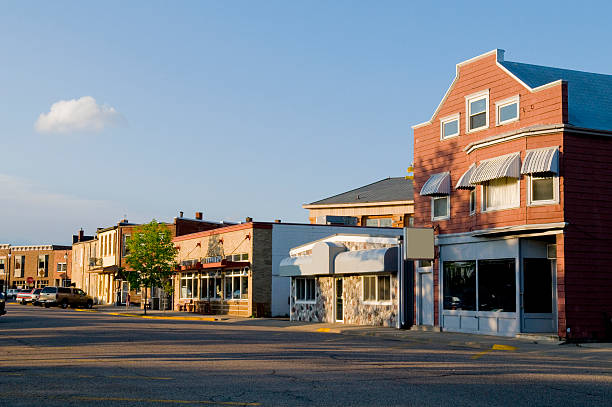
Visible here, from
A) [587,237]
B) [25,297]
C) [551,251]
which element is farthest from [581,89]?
[25,297]

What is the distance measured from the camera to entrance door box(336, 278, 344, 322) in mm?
37469

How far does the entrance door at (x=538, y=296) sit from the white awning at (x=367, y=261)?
24.0 ft

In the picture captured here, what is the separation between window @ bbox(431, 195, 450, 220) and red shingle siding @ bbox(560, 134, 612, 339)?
249 inches

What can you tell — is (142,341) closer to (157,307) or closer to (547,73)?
(547,73)

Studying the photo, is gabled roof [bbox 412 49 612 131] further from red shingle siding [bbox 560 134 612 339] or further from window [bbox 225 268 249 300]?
window [bbox 225 268 249 300]

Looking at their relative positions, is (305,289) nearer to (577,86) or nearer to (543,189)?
(543,189)

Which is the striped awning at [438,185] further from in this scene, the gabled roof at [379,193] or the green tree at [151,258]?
the gabled roof at [379,193]

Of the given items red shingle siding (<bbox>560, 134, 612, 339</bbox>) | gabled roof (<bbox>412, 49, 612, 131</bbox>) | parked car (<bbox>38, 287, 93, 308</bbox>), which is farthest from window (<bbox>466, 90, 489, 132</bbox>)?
parked car (<bbox>38, 287, 93, 308</bbox>)

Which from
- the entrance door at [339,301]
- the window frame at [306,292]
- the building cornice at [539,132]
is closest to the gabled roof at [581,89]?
the building cornice at [539,132]

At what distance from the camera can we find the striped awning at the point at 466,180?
27.6 metres

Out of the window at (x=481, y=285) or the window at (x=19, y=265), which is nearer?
the window at (x=481, y=285)

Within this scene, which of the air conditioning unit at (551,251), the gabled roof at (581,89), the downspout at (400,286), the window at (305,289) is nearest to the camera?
the air conditioning unit at (551,251)

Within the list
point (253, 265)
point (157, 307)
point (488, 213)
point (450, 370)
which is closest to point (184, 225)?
point (157, 307)

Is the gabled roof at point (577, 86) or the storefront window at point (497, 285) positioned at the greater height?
the gabled roof at point (577, 86)
